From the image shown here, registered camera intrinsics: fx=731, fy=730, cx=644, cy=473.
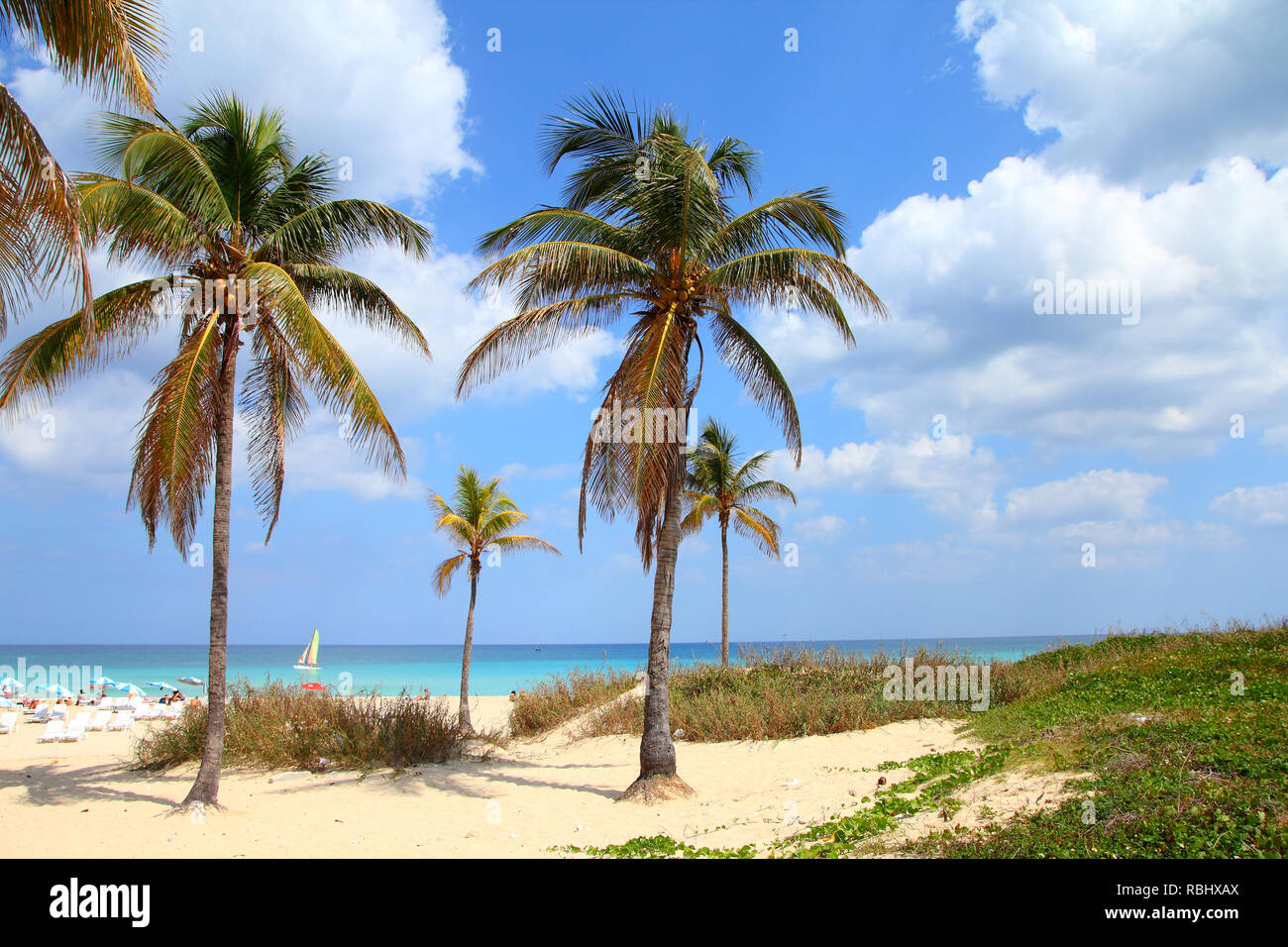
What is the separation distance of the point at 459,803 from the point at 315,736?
4.21 meters

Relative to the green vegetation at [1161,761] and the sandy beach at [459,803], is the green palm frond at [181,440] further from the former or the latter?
the green vegetation at [1161,761]

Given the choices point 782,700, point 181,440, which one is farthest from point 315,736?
point 782,700

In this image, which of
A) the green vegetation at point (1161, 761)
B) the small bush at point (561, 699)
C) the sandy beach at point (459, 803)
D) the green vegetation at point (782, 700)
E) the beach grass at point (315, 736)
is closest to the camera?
the green vegetation at point (1161, 761)

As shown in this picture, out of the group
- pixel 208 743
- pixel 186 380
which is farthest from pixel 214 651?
pixel 186 380

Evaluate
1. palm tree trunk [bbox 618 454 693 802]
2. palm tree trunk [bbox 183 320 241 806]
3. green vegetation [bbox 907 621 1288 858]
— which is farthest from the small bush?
green vegetation [bbox 907 621 1288 858]

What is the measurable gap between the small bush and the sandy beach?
10.2 ft

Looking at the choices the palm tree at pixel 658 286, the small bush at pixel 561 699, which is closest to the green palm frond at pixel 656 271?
the palm tree at pixel 658 286

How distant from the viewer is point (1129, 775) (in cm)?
647

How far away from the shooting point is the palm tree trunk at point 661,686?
10.8 m

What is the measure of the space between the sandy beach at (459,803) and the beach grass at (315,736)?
43 centimetres

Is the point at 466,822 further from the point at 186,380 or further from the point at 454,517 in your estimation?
the point at 454,517
